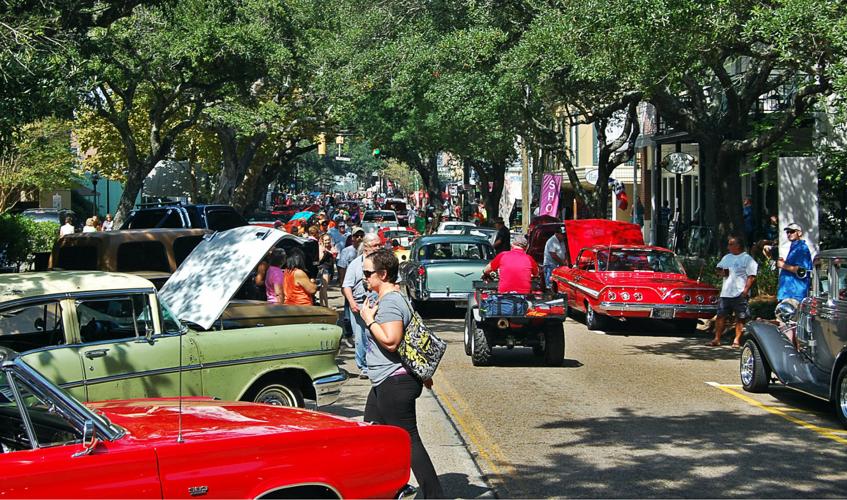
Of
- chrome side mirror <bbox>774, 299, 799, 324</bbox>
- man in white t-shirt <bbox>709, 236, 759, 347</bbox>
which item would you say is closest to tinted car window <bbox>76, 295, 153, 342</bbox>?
chrome side mirror <bbox>774, 299, 799, 324</bbox>

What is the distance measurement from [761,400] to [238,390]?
6352 mm

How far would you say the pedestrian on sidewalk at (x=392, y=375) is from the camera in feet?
22.0

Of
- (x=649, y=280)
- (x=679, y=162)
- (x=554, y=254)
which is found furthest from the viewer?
(x=679, y=162)

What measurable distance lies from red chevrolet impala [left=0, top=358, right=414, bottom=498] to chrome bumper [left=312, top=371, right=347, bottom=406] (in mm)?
3398

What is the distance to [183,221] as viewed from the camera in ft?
72.3

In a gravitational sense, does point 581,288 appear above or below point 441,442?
above

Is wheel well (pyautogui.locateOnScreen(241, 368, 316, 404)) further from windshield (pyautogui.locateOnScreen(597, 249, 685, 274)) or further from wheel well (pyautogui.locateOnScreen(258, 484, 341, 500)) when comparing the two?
windshield (pyautogui.locateOnScreen(597, 249, 685, 274))

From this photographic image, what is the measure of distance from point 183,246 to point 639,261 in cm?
863

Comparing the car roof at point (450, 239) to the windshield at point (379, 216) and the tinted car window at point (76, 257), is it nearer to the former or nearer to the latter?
the tinted car window at point (76, 257)

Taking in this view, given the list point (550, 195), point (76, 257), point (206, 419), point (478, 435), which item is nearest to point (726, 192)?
point (76, 257)

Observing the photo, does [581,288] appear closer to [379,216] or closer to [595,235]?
[595,235]

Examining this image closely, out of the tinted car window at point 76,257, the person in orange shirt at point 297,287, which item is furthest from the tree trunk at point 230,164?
the person in orange shirt at point 297,287

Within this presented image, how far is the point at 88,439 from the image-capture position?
15.1 ft

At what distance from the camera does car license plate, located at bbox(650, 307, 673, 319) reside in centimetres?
1736
